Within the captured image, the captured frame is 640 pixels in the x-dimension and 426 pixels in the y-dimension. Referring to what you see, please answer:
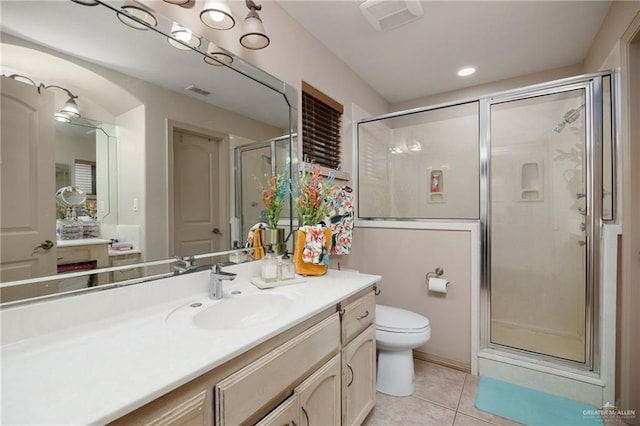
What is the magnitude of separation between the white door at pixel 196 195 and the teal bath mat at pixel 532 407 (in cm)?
190

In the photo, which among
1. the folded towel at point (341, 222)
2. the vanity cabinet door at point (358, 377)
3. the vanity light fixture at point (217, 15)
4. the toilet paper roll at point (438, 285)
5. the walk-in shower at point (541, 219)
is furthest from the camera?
the toilet paper roll at point (438, 285)

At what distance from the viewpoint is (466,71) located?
8.54ft

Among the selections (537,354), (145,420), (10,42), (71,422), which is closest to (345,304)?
(145,420)

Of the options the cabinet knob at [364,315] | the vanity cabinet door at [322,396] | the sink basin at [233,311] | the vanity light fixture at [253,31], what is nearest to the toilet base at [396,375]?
the cabinet knob at [364,315]

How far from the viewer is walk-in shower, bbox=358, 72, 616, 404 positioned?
1.74 metres

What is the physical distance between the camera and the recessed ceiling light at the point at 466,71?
255 centimetres

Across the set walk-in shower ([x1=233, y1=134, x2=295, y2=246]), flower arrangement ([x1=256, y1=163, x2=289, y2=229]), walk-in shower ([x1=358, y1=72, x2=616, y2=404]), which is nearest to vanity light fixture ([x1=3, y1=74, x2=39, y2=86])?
walk-in shower ([x1=233, y1=134, x2=295, y2=246])

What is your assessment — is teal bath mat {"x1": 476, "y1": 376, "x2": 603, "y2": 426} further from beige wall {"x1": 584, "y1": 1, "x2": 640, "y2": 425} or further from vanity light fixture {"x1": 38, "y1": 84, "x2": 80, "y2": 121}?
vanity light fixture {"x1": 38, "y1": 84, "x2": 80, "y2": 121}

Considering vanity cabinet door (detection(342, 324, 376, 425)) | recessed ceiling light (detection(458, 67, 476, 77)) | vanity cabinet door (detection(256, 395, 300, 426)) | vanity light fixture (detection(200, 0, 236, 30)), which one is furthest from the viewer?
recessed ceiling light (detection(458, 67, 476, 77))

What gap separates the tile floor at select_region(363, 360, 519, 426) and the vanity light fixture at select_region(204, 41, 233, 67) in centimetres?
210

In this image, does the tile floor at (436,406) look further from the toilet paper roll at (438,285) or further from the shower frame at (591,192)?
the toilet paper roll at (438,285)

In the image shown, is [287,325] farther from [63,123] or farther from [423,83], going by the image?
[423,83]

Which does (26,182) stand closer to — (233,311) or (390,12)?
(233,311)

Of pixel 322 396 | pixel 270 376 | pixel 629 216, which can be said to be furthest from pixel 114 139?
pixel 629 216
